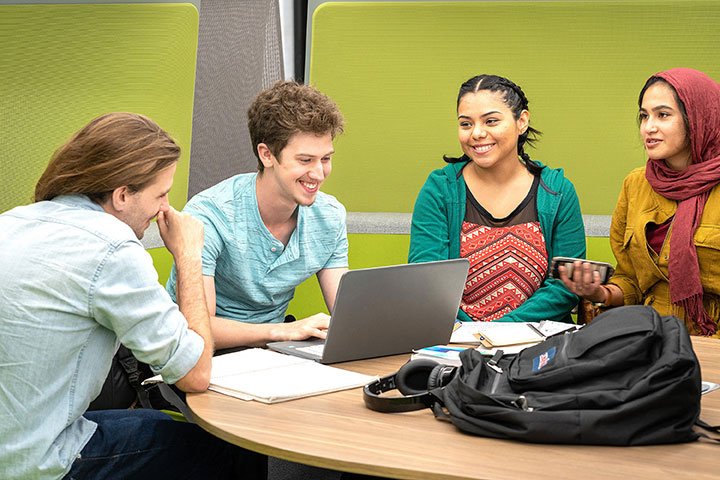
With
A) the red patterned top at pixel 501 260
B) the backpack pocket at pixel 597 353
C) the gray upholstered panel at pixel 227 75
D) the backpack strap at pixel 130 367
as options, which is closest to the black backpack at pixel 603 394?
the backpack pocket at pixel 597 353

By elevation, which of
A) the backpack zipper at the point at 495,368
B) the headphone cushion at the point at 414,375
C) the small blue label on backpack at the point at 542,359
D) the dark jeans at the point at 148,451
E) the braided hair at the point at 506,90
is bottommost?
the dark jeans at the point at 148,451

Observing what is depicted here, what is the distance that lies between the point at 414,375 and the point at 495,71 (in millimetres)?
2690

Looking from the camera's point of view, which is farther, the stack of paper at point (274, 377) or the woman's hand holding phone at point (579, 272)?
the woman's hand holding phone at point (579, 272)

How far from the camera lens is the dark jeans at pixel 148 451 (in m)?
1.67

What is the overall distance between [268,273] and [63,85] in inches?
69.6

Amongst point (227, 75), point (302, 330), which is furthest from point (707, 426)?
point (227, 75)

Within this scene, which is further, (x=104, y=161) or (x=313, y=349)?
(x=313, y=349)

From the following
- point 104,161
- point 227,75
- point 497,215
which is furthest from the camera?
point 227,75

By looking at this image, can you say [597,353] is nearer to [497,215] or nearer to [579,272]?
[579,272]

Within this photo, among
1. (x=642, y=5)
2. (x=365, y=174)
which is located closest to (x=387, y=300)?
(x=365, y=174)

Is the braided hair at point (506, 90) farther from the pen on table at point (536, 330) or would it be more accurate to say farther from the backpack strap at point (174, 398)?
the backpack strap at point (174, 398)

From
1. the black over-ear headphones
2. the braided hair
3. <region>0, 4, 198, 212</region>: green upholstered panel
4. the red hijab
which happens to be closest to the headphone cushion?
the black over-ear headphones

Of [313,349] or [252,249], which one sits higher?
[252,249]

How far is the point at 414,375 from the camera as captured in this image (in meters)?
1.68
